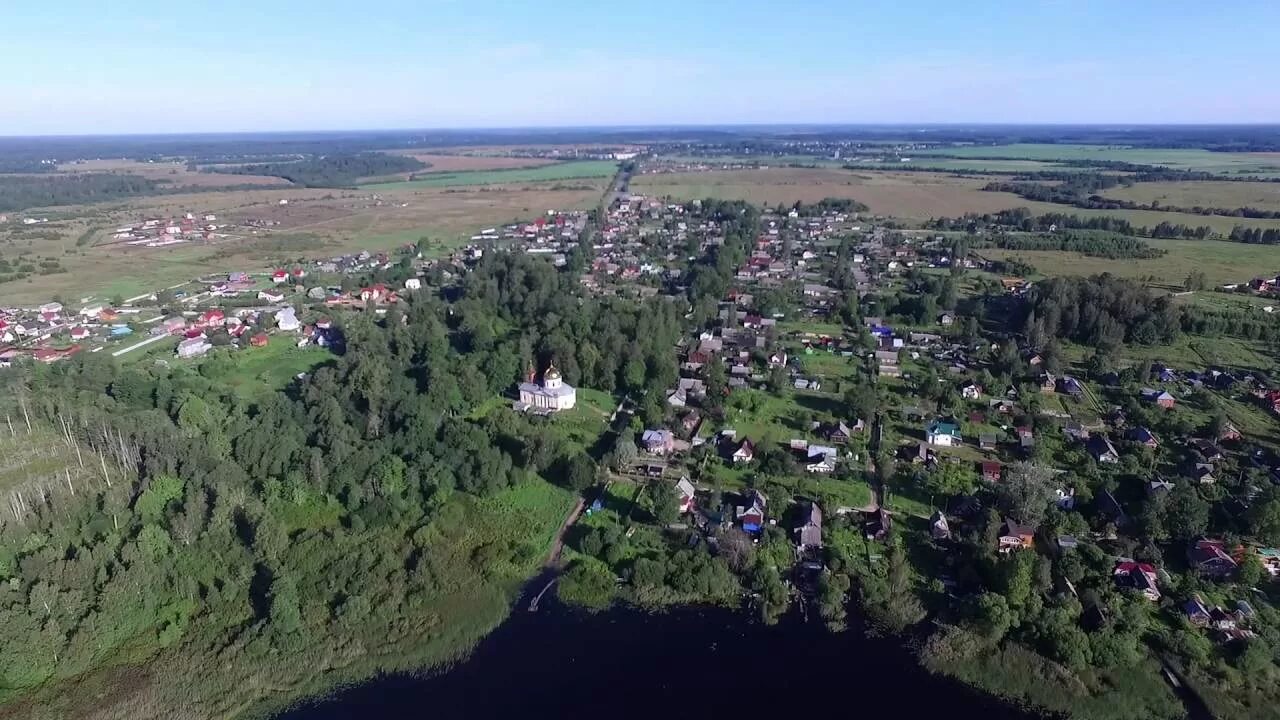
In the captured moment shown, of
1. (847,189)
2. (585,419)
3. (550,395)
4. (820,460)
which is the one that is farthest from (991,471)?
(847,189)

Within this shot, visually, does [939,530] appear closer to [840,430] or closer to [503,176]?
[840,430]

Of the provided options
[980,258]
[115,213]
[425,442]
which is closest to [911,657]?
[425,442]

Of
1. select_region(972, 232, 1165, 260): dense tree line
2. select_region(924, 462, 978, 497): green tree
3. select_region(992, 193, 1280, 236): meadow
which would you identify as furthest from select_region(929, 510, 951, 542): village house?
select_region(992, 193, 1280, 236): meadow

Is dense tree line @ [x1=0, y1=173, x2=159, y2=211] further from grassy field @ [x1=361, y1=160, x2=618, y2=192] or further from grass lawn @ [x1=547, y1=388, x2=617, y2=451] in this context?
grass lawn @ [x1=547, y1=388, x2=617, y2=451]

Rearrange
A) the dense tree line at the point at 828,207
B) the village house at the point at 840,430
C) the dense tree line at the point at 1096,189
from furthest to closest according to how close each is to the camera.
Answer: the dense tree line at the point at 828,207
the dense tree line at the point at 1096,189
the village house at the point at 840,430

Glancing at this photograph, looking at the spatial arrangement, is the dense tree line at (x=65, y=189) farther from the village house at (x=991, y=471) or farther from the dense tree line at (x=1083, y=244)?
the village house at (x=991, y=471)

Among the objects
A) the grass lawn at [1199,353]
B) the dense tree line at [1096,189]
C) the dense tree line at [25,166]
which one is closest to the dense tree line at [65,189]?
the dense tree line at [25,166]
